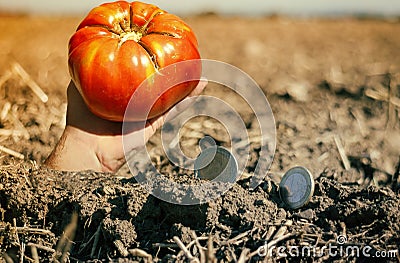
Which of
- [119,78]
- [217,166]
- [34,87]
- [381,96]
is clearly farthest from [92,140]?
[381,96]

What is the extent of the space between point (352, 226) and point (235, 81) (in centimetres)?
390

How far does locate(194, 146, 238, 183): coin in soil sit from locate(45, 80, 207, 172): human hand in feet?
2.66

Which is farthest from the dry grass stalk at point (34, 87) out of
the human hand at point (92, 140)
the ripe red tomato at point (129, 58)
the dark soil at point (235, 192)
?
the ripe red tomato at point (129, 58)

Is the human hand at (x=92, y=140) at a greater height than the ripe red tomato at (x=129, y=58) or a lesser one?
lesser

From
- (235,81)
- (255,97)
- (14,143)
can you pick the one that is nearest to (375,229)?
(14,143)

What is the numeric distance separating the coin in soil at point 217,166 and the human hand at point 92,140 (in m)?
0.81

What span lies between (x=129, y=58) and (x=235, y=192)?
105cm

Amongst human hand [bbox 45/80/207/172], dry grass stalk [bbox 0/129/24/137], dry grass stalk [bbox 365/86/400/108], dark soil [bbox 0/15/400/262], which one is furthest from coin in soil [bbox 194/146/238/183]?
dry grass stalk [bbox 365/86/400/108]

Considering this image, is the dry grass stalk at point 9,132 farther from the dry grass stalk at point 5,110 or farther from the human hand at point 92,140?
the human hand at point 92,140

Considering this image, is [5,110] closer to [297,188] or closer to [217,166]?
[217,166]

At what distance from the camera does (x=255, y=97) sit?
5.59m

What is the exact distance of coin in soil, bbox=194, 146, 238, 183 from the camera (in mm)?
2713

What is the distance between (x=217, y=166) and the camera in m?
2.75

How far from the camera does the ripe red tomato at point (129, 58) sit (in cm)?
305
